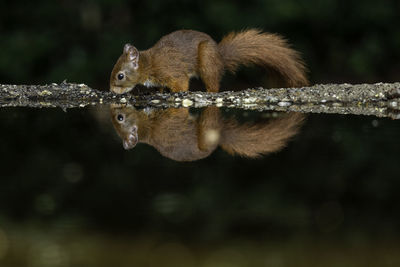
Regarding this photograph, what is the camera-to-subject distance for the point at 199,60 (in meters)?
3.72

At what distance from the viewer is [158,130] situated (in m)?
2.43

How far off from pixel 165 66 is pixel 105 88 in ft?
8.17

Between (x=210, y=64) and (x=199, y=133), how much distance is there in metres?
1.37

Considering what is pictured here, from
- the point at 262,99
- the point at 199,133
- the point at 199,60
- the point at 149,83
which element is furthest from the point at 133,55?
the point at 199,133

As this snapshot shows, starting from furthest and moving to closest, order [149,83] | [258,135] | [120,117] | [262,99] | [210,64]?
[149,83], [210,64], [262,99], [120,117], [258,135]

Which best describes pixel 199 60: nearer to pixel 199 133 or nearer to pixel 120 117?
pixel 120 117

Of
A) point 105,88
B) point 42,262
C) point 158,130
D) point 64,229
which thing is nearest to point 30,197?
point 64,229

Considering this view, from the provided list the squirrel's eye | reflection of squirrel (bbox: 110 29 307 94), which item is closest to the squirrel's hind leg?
reflection of squirrel (bbox: 110 29 307 94)

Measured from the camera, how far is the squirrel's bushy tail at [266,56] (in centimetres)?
384

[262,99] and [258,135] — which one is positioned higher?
[262,99]

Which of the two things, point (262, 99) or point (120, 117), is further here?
point (262, 99)

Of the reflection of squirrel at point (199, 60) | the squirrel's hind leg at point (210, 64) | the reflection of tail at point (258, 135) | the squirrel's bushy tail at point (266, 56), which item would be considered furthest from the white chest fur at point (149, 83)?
the reflection of tail at point (258, 135)

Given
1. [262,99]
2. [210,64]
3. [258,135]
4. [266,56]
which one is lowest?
[258,135]

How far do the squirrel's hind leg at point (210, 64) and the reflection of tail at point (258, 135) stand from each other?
38.8 inches
